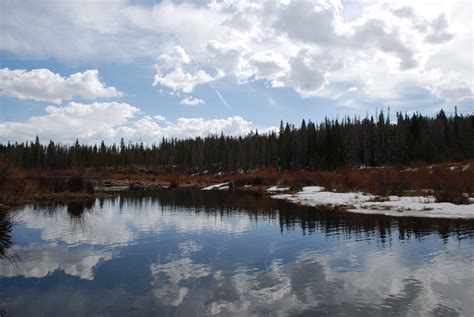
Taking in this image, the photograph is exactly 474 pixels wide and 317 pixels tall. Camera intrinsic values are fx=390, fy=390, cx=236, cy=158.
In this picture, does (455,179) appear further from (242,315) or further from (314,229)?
(242,315)

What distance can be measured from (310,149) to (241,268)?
321 ft

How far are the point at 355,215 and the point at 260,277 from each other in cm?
1633

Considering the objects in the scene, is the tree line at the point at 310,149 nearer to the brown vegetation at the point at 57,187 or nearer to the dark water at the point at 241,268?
the brown vegetation at the point at 57,187

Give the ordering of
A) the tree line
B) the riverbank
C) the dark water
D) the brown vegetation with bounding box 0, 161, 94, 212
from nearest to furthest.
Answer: the dark water < the riverbank < the brown vegetation with bounding box 0, 161, 94, 212 < the tree line

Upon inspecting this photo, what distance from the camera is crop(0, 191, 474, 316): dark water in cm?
1035

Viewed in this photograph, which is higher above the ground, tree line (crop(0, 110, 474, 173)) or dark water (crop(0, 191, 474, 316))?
tree line (crop(0, 110, 474, 173))

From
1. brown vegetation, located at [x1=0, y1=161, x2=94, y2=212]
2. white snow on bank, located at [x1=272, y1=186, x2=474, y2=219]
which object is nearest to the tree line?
brown vegetation, located at [x1=0, y1=161, x2=94, y2=212]

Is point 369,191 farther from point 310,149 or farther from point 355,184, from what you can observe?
point 310,149

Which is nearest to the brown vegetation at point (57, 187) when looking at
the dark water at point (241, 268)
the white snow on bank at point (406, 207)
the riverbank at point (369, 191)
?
the riverbank at point (369, 191)

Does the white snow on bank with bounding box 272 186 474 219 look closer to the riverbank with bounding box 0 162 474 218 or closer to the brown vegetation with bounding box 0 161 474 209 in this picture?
the riverbank with bounding box 0 162 474 218

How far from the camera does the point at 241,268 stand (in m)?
14.4

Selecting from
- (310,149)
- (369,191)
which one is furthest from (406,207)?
(310,149)

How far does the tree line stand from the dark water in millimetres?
56143

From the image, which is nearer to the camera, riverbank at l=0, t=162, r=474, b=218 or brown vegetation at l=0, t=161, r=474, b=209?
riverbank at l=0, t=162, r=474, b=218
